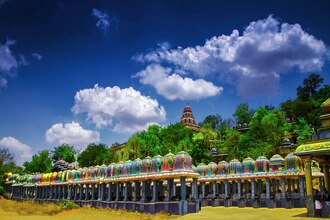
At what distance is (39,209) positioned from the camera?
30609 millimetres

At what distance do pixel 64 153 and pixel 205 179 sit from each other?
5469 cm

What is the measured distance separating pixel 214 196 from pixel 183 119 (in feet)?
213

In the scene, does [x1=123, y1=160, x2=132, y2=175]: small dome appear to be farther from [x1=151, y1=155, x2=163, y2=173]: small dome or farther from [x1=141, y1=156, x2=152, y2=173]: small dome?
[x1=151, y1=155, x2=163, y2=173]: small dome

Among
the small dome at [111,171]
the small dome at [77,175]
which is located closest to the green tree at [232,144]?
the small dome at [77,175]

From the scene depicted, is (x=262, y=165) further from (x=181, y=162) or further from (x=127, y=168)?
(x=127, y=168)

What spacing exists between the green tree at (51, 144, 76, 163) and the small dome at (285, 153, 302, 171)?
62.3 metres

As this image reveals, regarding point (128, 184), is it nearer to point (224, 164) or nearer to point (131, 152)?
A: point (224, 164)

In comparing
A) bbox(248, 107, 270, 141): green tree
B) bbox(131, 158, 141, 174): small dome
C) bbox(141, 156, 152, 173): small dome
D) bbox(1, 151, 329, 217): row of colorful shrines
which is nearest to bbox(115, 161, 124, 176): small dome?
bbox(1, 151, 329, 217): row of colorful shrines

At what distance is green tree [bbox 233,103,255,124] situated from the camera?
6694 cm

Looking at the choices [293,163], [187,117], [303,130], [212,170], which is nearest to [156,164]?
[212,170]

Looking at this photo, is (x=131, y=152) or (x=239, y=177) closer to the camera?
(x=239, y=177)

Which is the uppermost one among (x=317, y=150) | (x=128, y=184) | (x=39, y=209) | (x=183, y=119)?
(x=183, y=119)

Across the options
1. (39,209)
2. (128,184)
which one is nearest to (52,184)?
(39,209)

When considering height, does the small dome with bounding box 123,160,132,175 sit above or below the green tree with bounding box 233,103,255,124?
below
